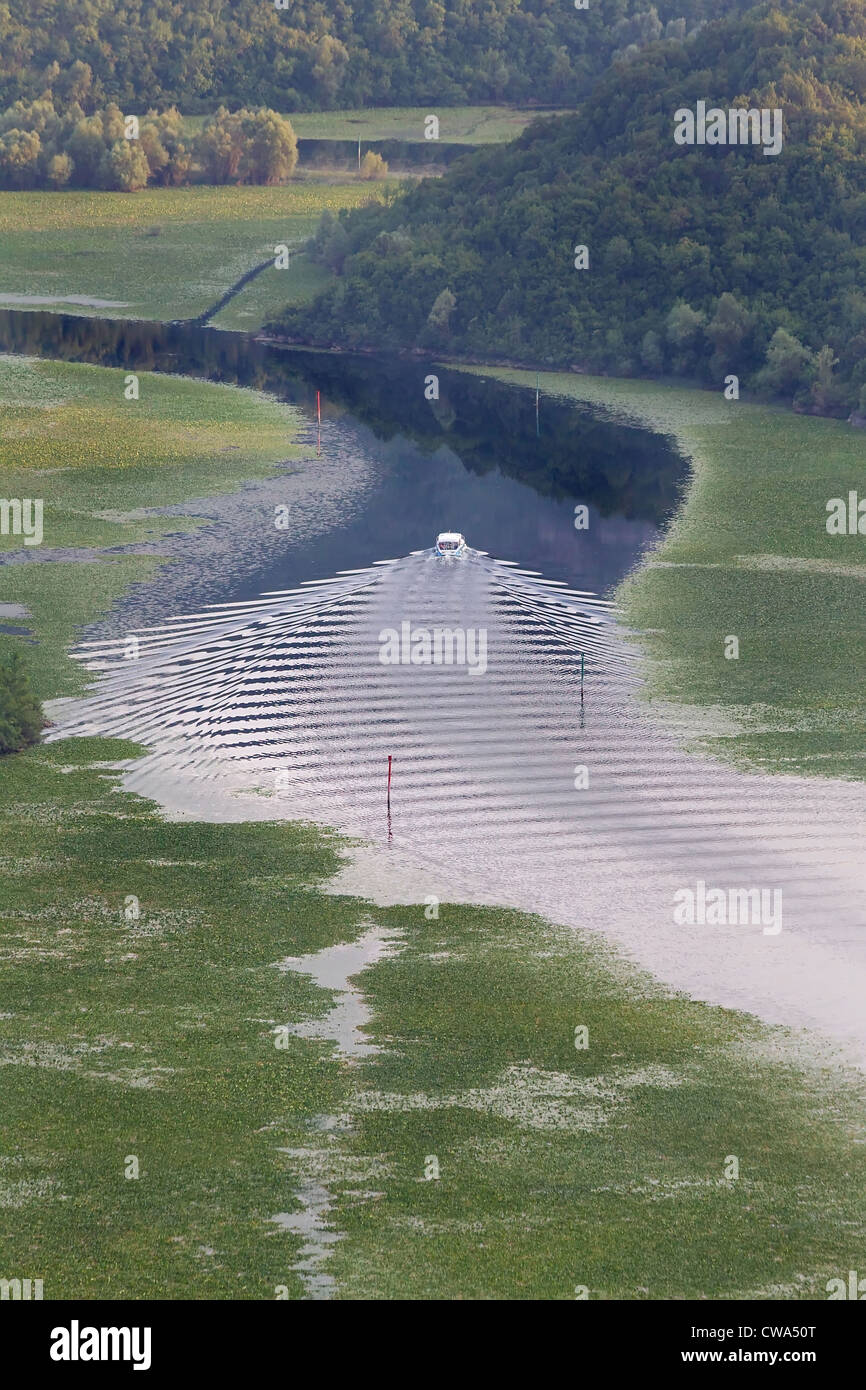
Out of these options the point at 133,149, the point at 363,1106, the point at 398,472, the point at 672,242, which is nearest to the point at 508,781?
the point at 363,1106

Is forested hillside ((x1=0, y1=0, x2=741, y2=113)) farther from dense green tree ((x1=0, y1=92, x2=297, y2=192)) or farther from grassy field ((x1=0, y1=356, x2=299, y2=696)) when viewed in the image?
grassy field ((x1=0, y1=356, x2=299, y2=696))

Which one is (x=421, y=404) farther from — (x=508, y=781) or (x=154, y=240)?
(x=508, y=781)

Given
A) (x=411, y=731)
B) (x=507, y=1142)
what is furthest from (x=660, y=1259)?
(x=411, y=731)

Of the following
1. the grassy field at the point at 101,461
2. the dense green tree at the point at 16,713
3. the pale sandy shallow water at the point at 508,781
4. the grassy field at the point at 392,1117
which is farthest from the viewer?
the grassy field at the point at 101,461

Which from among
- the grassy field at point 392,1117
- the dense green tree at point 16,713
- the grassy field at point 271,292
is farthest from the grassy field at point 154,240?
the grassy field at point 392,1117

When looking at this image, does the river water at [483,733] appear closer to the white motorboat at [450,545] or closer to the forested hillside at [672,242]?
the white motorboat at [450,545]

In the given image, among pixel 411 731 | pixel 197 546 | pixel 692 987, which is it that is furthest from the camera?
pixel 197 546

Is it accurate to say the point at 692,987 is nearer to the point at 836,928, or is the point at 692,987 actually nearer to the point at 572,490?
the point at 836,928
